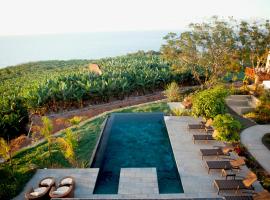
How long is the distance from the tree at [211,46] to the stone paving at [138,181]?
13.9 metres

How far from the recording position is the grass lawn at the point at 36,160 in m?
10.8

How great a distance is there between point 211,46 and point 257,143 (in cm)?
1121

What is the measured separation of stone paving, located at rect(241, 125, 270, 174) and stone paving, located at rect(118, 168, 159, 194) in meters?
5.22

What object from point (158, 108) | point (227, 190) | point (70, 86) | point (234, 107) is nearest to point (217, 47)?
point (234, 107)

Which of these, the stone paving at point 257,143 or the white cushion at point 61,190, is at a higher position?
the white cushion at point 61,190

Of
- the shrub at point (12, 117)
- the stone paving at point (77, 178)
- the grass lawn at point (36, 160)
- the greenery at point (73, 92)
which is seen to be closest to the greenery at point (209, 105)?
the grass lawn at point (36, 160)

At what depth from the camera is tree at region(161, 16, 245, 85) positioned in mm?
22547

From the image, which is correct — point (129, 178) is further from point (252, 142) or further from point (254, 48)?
point (254, 48)

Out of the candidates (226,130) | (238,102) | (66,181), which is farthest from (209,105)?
(66,181)

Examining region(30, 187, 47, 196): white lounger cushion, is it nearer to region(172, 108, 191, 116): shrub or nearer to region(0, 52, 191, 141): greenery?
region(0, 52, 191, 141): greenery

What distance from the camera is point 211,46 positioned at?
75.7 feet

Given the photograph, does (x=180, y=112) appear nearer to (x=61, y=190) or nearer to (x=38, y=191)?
(x=61, y=190)

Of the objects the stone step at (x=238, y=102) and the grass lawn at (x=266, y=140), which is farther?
the stone step at (x=238, y=102)

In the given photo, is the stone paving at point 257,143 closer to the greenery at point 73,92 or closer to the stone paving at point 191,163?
the stone paving at point 191,163
